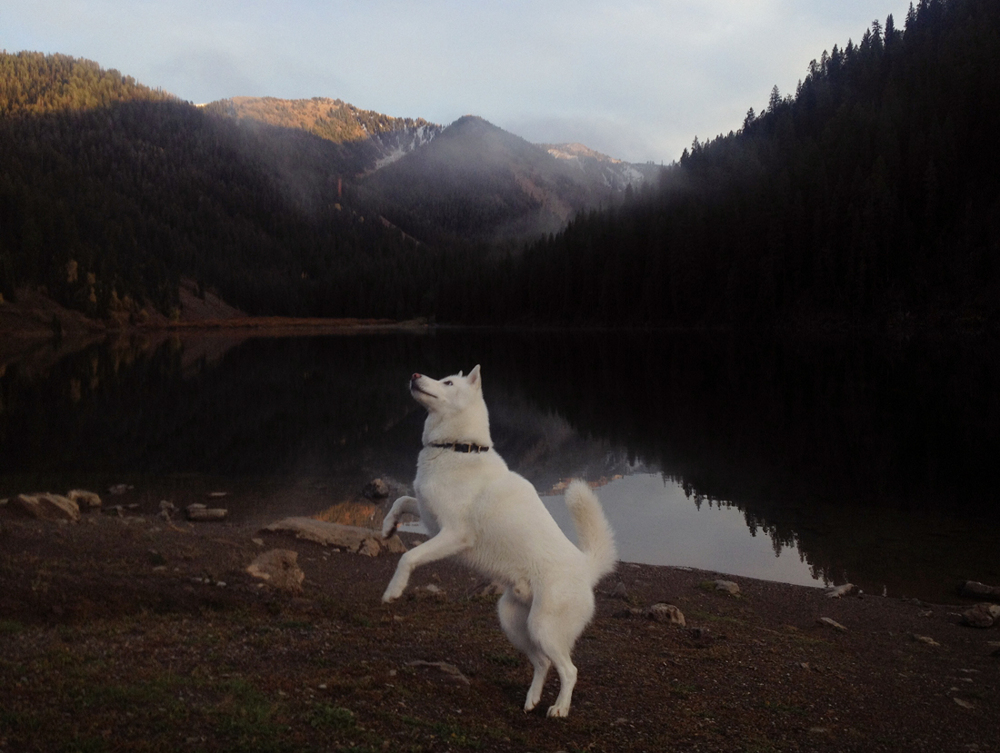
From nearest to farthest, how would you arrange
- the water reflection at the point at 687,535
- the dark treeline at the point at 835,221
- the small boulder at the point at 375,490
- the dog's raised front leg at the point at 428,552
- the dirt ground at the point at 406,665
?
the dirt ground at the point at 406,665
the dog's raised front leg at the point at 428,552
the water reflection at the point at 687,535
the small boulder at the point at 375,490
the dark treeline at the point at 835,221

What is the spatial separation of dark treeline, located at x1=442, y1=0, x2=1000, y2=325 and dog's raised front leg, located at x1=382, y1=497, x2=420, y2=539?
80.2m

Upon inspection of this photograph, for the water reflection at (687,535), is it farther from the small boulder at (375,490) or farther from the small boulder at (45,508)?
the small boulder at (45,508)

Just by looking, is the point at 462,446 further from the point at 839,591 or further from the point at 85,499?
the point at 85,499

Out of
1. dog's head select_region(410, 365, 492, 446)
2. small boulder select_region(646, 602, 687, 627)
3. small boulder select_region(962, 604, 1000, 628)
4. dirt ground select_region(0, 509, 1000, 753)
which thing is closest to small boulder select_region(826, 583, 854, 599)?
dirt ground select_region(0, 509, 1000, 753)

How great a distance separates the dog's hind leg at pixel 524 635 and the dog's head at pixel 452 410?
51.4 inches

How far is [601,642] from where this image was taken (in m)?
7.75

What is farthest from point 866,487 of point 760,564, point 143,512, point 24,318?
point 24,318

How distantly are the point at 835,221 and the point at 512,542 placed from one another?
9262cm

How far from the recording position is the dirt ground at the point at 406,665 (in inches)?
181

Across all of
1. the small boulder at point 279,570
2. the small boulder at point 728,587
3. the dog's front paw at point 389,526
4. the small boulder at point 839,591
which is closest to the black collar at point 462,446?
the dog's front paw at point 389,526

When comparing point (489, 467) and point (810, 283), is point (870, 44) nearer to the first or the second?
point (810, 283)

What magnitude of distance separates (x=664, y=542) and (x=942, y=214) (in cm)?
8405

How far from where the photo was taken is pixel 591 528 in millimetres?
5824

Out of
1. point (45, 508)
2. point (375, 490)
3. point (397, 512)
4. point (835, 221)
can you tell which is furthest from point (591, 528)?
point (835, 221)
